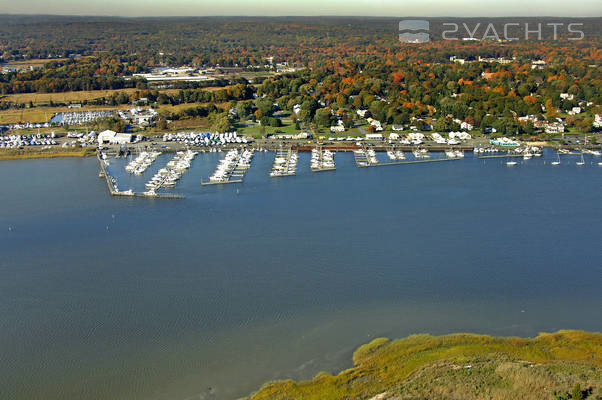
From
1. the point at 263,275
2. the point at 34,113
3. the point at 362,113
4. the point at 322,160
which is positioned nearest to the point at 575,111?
the point at 362,113

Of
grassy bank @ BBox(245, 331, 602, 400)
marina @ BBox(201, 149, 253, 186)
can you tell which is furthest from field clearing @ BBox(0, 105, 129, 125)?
grassy bank @ BBox(245, 331, 602, 400)

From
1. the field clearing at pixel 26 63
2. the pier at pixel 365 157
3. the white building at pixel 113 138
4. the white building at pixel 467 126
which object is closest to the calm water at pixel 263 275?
the pier at pixel 365 157

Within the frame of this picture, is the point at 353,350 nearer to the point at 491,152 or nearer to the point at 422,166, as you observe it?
the point at 422,166

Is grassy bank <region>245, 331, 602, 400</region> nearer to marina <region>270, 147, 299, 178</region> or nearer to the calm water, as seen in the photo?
the calm water

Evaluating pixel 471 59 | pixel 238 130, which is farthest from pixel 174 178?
pixel 471 59

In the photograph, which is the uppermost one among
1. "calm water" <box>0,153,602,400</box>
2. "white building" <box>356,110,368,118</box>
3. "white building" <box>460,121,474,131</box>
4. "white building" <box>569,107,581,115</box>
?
"white building" <box>356,110,368,118</box>

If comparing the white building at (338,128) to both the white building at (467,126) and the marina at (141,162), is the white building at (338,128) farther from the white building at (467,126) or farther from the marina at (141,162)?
the marina at (141,162)
